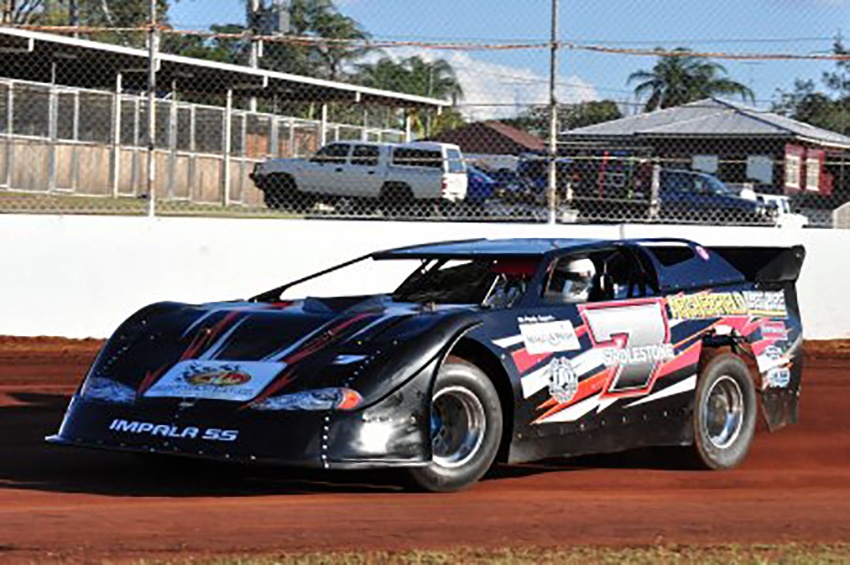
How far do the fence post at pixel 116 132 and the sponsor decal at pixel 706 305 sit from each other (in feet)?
24.7

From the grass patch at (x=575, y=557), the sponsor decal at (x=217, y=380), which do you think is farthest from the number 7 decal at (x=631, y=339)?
the grass patch at (x=575, y=557)

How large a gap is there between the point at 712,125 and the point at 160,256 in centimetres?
614

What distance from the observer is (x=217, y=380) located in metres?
7.27

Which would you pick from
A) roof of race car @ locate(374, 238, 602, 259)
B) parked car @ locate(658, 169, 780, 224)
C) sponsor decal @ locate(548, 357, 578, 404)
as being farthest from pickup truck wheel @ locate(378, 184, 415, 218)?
sponsor decal @ locate(548, 357, 578, 404)

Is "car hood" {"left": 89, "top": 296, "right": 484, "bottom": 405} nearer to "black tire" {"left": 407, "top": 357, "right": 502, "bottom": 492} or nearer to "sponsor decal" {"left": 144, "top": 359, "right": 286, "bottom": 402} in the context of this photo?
"sponsor decal" {"left": 144, "top": 359, "right": 286, "bottom": 402}

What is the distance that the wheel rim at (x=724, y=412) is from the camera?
8625 millimetres

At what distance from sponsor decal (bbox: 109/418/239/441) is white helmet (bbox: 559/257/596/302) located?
200 cm

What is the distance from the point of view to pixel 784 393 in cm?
912

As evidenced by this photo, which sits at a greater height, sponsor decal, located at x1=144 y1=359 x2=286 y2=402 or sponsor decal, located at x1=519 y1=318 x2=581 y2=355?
sponsor decal, located at x1=519 y1=318 x2=581 y2=355

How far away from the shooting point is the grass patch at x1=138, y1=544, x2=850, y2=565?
5.75 metres

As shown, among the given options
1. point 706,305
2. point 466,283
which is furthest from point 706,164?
point 466,283

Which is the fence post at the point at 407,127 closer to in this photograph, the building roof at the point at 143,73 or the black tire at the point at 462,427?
the building roof at the point at 143,73

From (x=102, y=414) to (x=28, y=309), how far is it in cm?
691

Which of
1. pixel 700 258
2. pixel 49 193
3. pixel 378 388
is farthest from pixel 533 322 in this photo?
pixel 49 193
